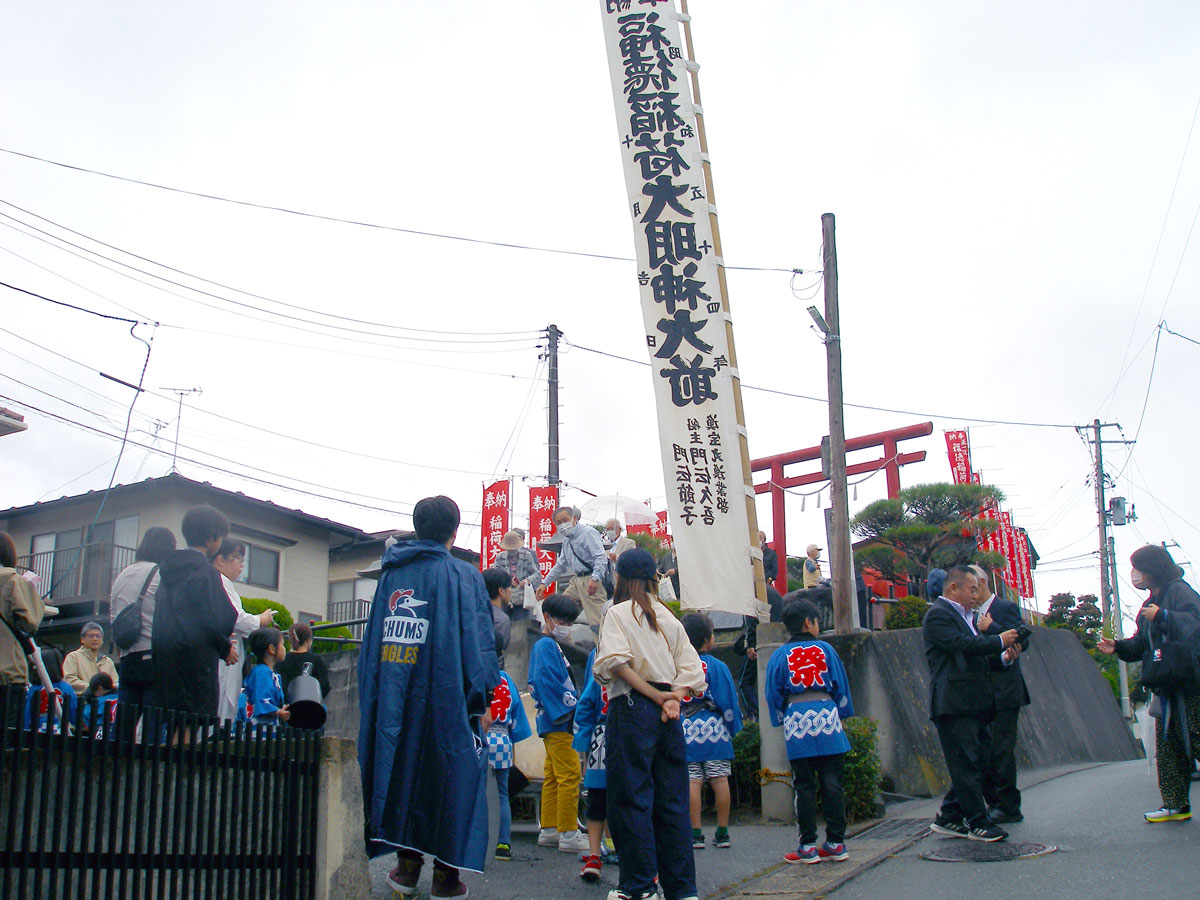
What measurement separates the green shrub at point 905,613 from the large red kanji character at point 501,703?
9459 mm

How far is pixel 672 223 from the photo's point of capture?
9.68m

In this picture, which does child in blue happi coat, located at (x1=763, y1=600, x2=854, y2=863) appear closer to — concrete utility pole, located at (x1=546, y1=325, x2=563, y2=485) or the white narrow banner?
the white narrow banner

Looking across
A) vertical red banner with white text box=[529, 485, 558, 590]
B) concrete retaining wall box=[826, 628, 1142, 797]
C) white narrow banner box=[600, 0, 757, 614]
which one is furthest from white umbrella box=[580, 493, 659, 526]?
white narrow banner box=[600, 0, 757, 614]

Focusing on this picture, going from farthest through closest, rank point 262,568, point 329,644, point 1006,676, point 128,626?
point 262,568, point 329,644, point 1006,676, point 128,626

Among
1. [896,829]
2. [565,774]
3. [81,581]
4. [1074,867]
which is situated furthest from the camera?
[81,581]

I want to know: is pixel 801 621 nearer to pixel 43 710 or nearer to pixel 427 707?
pixel 427 707

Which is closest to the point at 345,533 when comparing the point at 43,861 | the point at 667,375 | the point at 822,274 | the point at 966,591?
the point at 822,274

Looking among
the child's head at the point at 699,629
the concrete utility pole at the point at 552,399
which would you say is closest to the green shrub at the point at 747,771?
the child's head at the point at 699,629

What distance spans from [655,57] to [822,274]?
4.36m

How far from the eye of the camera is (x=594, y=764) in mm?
6328

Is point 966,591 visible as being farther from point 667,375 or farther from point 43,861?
point 43,861

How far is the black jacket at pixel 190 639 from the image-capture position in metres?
4.75

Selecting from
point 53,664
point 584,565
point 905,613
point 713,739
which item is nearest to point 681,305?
point 584,565

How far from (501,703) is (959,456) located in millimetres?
18521
